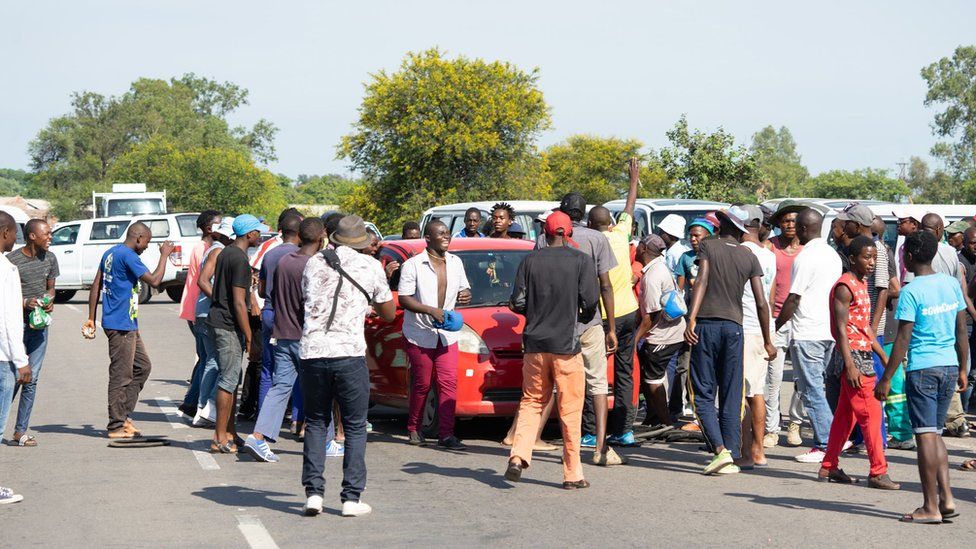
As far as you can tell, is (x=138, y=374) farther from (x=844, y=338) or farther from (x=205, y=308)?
(x=844, y=338)

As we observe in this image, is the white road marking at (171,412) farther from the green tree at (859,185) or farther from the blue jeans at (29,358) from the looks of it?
the green tree at (859,185)

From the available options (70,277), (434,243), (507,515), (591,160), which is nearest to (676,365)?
(434,243)

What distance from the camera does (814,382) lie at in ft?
31.5

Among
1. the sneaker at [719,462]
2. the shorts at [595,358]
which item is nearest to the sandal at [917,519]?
the sneaker at [719,462]

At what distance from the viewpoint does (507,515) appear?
297 inches

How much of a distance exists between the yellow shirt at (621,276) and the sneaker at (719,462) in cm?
156

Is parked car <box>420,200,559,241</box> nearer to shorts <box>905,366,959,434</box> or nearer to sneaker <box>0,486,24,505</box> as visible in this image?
sneaker <box>0,486,24,505</box>

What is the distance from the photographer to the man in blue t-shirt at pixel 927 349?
7305 millimetres

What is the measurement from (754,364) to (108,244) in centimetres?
2377

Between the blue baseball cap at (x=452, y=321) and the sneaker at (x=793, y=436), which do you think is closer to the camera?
the blue baseball cap at (x=452, y=321)

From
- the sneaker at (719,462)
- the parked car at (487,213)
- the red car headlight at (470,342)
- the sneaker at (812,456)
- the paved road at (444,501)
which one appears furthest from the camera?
the parked car at (487,213)

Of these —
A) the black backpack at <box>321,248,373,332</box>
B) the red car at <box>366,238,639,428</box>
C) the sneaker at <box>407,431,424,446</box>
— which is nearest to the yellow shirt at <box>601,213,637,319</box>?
the red car at <box>366,238,639,428</box>

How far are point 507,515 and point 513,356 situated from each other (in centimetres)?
277

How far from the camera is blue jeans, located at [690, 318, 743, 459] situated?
8875 millimetres
